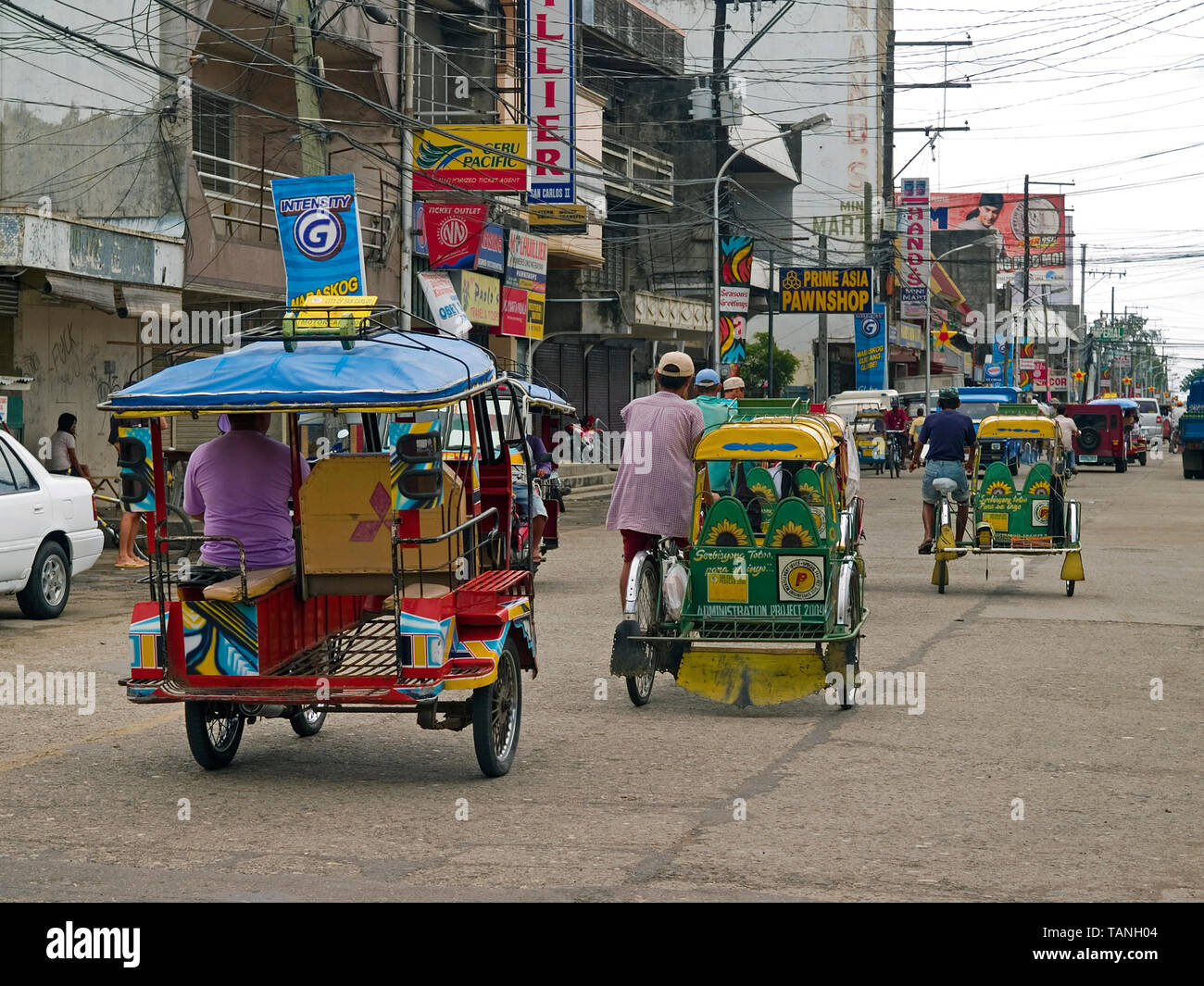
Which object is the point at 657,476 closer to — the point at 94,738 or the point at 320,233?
the point at 94,738

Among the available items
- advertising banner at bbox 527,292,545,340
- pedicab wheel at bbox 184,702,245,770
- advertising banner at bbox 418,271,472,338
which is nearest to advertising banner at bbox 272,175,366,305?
advertising banner at bbox 418,271,472,338

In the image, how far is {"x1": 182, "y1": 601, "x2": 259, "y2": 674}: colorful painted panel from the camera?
24.9ft

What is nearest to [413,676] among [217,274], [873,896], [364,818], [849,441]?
[364,818]

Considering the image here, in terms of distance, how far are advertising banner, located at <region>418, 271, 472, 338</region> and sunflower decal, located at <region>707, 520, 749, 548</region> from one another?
56.7 feet

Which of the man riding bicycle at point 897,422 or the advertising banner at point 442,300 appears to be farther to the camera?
the man riding bicycle at point 897,422

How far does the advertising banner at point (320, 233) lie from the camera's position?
19219 millimetres

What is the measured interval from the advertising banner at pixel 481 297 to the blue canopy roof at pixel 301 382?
80.8ft

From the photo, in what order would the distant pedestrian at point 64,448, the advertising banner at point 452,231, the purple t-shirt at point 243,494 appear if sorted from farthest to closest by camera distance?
the advertising banner at point 452,231
the distant pedestrian at point 64,448
the purple t-shirt at point 243,494

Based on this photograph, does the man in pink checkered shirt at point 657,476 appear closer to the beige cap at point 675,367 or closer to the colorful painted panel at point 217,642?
the beige cap at point 675,367

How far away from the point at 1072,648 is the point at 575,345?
117 ft

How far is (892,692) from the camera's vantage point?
1030cm

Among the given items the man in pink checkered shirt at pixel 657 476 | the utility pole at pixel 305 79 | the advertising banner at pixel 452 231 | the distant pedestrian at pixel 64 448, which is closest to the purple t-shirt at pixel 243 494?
the man in pink checkered shirt at pixel 657 476

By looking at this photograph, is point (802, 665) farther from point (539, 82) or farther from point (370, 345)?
point (539, 82)

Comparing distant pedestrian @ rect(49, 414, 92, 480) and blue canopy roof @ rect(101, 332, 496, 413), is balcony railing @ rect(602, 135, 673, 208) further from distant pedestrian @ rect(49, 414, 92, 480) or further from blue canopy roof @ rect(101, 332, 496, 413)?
blue canopy roof @ rect(101, 332, 496, 413)
